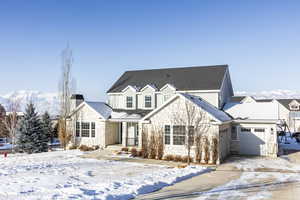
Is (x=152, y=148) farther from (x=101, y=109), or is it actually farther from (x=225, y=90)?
(x=225, y=90)

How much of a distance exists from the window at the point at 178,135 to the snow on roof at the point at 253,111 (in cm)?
608

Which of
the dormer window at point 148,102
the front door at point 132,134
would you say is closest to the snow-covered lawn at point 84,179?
the front door at point 132,134

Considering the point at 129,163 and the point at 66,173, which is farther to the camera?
the point at 129,163

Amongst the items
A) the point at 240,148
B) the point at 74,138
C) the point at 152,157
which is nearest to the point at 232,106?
the point at 240,148

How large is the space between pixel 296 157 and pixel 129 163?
13195 millimetres

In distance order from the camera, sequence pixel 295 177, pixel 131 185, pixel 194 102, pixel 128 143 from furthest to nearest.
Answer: pixel 128 143
pixel 194 102
pixel 295 177
pixel 131 185

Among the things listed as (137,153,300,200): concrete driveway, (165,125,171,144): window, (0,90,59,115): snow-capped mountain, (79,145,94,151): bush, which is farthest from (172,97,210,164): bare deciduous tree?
(0,90,59,115): snow-capped mountain

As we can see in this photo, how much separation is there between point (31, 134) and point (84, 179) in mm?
15319

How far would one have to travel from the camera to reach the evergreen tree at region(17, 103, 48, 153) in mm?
24061

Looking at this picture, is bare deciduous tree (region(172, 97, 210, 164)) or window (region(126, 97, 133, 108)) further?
window (region(126, 97, 133, 108))

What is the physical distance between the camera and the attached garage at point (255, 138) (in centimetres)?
1947

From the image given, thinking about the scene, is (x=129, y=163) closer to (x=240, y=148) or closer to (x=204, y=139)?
(x=204, y=139)

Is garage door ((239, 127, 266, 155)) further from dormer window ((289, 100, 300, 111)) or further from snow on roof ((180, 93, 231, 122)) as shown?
dormer window ((289, 100, 300, 111))

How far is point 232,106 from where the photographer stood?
23.3 meters
